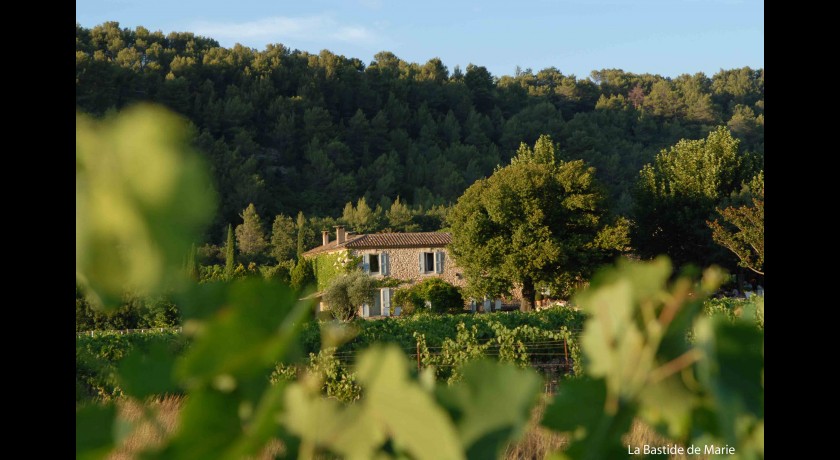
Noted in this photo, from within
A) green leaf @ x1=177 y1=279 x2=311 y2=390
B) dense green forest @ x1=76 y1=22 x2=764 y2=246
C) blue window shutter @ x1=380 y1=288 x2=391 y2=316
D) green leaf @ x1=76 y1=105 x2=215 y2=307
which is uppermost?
dense green forest @ x1=76 y1=22 x2=764 y2=246

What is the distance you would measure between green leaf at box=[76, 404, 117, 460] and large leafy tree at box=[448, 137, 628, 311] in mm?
18560

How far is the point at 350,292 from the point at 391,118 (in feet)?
74.5

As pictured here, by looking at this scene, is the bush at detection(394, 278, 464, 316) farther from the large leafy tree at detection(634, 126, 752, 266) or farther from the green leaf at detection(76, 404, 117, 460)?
the green leaf at detection(76, 404, 117, 460)

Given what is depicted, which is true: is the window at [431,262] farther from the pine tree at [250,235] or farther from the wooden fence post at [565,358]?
the wooden fence post at [565,358]

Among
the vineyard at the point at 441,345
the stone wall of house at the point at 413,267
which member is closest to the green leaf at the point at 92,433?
the vineyard at the point at 441,345

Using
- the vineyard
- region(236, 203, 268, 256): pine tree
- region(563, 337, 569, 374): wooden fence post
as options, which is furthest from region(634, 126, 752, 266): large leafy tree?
region(236, 203, 268, 256): pine tree

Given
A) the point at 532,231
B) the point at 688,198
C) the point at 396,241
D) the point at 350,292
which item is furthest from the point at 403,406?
Answer: the point at 396,241

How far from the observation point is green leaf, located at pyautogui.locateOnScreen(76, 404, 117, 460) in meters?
0.18

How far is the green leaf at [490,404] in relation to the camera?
0.55ft

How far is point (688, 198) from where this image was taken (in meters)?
20.6

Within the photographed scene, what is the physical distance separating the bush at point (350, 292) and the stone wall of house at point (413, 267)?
1.39 meters

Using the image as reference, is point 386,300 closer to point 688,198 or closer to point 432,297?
point 432,297

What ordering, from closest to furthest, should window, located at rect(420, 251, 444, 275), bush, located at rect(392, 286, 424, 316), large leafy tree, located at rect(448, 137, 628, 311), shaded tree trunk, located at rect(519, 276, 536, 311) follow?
1. large leafy tree, located at rect(448, 137, 628, 311)
2. shaded tree trunk, located at rect(519, 276, 536, 311)
3. bush, located at rect(392, 286, 424, 316)
4. window, located at rect(420, 251, 444, 275)
